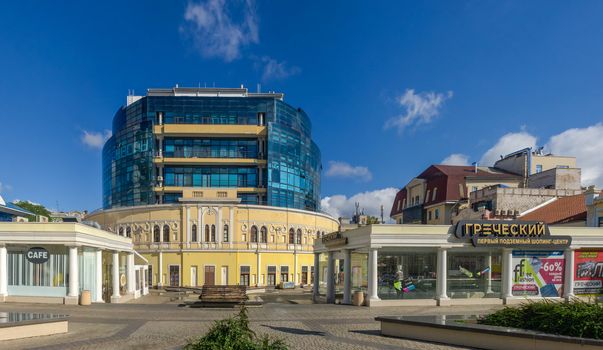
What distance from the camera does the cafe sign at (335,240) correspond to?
28.4 meters

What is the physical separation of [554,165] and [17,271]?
57872 mm

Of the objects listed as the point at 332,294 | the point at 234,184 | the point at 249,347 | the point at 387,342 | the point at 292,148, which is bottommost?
the point at 332,294

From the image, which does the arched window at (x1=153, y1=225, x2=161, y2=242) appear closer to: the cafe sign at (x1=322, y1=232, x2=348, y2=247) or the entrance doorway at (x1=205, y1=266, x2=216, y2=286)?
the entrance doorway at (x1=205, y1=266, x2=216, y2=286)

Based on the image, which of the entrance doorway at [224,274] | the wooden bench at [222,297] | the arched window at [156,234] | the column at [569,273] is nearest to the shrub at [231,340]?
the wooden bench at [222,297]

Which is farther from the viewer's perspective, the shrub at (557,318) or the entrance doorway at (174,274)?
the entrance doorway at (174,274)

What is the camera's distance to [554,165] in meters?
53.6

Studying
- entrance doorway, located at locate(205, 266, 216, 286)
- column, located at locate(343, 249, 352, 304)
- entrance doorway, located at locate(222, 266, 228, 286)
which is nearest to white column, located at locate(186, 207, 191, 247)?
entrance doorway, located at locate(205, 266, 216, 286)

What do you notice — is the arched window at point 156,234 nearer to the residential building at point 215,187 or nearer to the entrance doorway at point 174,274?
the residential building at point 215,187

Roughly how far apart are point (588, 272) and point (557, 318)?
19498mm

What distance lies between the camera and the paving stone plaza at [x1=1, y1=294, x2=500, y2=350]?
45.3 feet

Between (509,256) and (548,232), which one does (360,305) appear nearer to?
(509,256)

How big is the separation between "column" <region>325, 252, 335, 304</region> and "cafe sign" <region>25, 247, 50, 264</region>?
62.6 feet

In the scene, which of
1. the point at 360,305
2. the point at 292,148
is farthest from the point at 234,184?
the point at 360,305

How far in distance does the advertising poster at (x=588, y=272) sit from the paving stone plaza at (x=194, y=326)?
24.1ft
